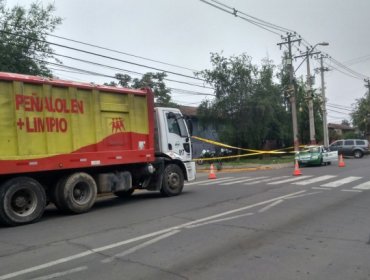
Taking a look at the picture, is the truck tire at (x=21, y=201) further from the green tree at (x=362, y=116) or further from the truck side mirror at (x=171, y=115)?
the green tree at (x=362, y=116)

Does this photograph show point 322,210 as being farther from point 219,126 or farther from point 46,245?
point 219,126

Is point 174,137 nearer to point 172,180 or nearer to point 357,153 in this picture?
point 172,180

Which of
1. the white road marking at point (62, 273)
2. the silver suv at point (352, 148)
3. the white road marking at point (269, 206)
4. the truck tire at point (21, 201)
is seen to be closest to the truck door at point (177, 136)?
the white road marking at point (269, 206)

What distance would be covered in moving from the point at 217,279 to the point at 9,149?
20.6 feet

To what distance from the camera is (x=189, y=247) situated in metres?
7.10

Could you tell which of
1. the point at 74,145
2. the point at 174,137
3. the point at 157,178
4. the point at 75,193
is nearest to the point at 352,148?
the point at 174,137

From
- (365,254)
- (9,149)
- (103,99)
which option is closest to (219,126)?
(103,99)

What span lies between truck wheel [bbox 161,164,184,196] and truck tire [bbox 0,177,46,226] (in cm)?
461

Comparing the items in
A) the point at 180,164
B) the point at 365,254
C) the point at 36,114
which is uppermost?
the point at 36,114

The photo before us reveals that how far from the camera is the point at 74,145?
1124 centimetres

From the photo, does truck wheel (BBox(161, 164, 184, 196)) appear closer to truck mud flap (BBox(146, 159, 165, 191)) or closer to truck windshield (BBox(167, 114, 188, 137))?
truck mud flap (BBox(146, 159, 165, 191))

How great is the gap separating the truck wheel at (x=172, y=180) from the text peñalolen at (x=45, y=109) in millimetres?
3940

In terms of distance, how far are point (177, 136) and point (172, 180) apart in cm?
144

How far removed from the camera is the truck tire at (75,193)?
36.1 feet
